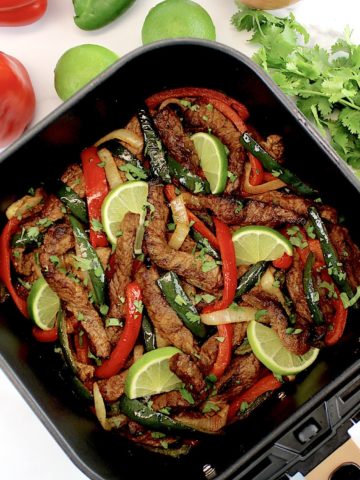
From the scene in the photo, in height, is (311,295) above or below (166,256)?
below

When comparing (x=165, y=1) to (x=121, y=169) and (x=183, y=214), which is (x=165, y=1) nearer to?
(x=121, y=169)

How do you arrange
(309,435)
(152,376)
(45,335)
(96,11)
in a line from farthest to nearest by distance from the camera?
(96,11)
(45,335)
(152,376)
(309,435)

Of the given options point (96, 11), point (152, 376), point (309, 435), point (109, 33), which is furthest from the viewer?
point (109, 33)

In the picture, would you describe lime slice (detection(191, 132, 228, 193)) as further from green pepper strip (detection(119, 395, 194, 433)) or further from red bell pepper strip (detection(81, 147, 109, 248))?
green pepper strip (detection(119, 395, 194, 433))

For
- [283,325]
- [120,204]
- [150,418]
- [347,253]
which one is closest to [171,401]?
[150,418]

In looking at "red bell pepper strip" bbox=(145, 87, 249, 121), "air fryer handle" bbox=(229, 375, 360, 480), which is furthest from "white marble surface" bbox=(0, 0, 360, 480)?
"air fryer handle" bbox=(229, 375, 360, 480)

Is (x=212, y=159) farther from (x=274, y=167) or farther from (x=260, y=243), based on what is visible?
(x=260, y=243)

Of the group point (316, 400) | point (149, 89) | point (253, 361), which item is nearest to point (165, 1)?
point (149, 89)
